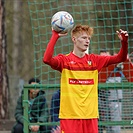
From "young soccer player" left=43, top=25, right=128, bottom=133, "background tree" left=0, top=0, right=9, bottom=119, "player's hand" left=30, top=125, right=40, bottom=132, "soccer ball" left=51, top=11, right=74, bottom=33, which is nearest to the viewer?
"soccer ball" left=51, top=11, right=74, bottom=33

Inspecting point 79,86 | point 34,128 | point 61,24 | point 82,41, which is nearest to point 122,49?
point 82,41

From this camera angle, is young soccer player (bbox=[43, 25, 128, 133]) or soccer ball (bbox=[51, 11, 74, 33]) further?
young soccer player (bbox=[43, 25, 128, 133])

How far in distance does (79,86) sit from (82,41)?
56 centimetres

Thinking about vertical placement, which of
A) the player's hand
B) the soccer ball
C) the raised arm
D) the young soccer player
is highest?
the soccer ball

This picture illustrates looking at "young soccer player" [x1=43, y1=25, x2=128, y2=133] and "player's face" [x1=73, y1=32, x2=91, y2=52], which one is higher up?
"player's face" [x1=73, y1=32, x2=91, y2=52]

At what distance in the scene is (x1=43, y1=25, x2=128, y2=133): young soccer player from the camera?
27.4 feet

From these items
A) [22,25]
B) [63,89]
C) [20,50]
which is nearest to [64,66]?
[63,89]

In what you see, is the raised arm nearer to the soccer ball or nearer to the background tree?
the soccer ball

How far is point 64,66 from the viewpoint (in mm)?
8422

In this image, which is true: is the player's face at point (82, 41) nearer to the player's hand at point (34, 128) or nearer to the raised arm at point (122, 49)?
the raised arm at point (122, 49)

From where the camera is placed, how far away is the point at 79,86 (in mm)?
8406

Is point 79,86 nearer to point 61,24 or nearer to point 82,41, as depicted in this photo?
point 82,41

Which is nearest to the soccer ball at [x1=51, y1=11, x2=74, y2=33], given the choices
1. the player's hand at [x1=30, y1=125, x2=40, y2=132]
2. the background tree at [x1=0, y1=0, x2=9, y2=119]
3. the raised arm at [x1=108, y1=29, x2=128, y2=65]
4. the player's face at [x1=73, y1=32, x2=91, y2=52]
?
the player's face at [x1=73, y1=32, x2=91, y2=52]

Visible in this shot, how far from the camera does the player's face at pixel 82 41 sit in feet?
27.6
